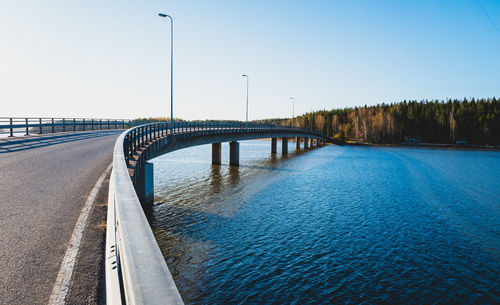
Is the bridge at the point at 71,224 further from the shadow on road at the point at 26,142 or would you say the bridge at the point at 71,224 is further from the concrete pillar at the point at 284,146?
the concrete pillar at the point at 284,146

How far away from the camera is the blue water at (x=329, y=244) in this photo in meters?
10.2

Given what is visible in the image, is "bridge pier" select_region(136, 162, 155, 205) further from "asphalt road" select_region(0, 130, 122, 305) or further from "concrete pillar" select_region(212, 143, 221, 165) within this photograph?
"concrete pillar" select_region(212, 143, 221, 165)

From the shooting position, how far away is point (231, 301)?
372 inches

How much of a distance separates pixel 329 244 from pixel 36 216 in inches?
428

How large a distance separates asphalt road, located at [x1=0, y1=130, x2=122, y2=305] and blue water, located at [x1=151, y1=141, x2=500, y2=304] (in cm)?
423

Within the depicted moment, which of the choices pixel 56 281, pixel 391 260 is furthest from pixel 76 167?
pixel 391 260

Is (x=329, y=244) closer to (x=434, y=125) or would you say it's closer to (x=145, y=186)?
(x=145, y=186)

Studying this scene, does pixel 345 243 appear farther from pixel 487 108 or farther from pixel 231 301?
pixel 487 108

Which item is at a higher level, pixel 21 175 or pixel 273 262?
pixel 21 175

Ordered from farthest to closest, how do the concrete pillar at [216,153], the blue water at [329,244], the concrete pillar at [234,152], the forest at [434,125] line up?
the forest at [434,125] → the concrete pillar at [216,153] → the concrete pillar at [234,152] → the blue water at [329,244]

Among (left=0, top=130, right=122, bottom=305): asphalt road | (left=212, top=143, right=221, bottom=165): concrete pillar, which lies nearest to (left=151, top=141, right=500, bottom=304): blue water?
(left=0, top=130, right=122, bottom=305): asphalt road

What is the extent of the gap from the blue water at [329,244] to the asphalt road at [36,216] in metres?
4.23

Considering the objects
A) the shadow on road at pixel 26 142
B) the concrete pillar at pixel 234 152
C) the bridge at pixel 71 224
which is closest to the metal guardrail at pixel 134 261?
the bridge at pixel 71 224

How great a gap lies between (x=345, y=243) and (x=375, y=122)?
12596cm
